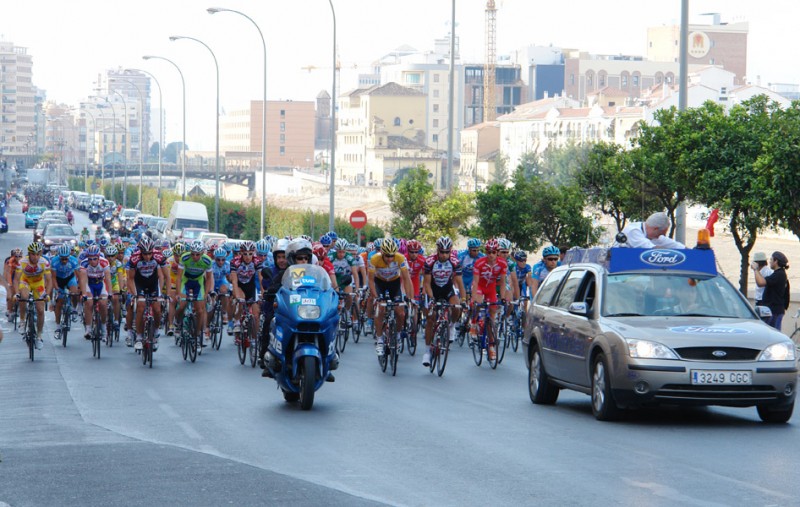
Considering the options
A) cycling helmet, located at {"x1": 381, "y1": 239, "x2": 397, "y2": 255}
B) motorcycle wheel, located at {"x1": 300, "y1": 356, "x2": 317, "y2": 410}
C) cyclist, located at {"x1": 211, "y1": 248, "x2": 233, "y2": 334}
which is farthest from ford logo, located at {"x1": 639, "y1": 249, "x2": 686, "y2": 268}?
cyclist, located at {"x1": 211, "y1": 248, "x2": 233, "y2": 334}

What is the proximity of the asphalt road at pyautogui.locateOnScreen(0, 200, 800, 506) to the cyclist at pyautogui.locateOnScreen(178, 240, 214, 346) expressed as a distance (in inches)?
127

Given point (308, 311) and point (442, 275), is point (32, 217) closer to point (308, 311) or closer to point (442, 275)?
point (442, 275)

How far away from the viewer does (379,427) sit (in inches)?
503

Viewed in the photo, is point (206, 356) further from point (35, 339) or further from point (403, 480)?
point (403, 480)

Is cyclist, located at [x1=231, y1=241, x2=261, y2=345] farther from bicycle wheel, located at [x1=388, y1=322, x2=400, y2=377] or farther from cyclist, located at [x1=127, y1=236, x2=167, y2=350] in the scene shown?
bicycle wheel, located at [x1=388, y1=322, x2=400, y2=377]

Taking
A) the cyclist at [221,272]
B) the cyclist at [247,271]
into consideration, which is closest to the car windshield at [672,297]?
the cyclist at [247,271]

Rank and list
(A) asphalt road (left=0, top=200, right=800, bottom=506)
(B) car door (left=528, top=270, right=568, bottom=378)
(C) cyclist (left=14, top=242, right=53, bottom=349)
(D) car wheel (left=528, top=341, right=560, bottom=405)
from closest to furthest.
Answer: (A) asphalt road (left=0, top=200, right=800, bottom=506), (B) car door (left=528, top=270, right=568, bottom=378), (D) car wheel (left=528, top=341, right=560, bottom=405), (C) cyclist (left=14, top=242, right=53, bottom=349)

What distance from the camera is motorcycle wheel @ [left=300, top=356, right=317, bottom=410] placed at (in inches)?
547

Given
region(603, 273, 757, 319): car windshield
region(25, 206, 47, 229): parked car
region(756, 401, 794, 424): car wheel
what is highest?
region(603, 273, 757, 319): car windshield

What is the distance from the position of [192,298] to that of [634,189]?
1184cm

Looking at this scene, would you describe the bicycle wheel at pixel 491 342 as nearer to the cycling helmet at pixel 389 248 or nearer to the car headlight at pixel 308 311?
the cycling helmet at pixel 389 248

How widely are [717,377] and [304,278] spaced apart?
426cm

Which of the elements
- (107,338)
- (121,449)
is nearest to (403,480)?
(121,449)

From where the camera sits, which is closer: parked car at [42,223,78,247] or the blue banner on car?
the blue banner on car
